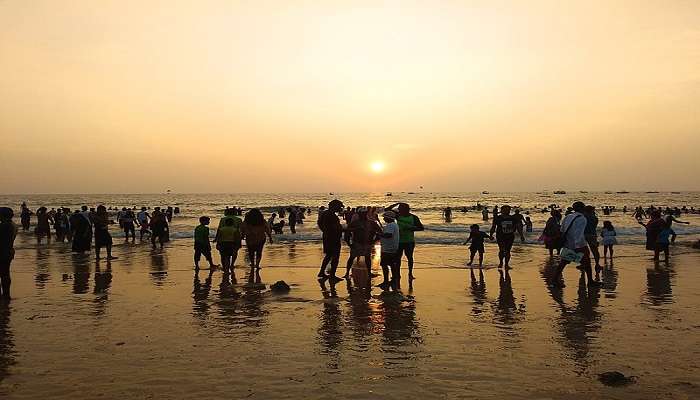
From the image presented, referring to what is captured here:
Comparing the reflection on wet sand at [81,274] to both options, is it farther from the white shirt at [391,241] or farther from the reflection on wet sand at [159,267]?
the white shirt at [391,241]

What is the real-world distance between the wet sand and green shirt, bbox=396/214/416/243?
1139 mm

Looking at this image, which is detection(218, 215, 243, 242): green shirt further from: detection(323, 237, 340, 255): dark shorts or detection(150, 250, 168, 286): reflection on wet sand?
detection(323, 237, 340, 255): dark shorts

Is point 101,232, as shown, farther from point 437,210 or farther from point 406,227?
point 437,210

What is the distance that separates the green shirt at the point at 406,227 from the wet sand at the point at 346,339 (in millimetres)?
1139

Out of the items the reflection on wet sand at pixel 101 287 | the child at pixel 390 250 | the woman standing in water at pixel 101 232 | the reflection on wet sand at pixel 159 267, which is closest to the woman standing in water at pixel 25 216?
the reflection on wet sand at pixel 159 267

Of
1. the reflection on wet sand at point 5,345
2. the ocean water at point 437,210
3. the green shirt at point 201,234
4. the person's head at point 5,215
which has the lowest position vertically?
the ocean water at point 437,210

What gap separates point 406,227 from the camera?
12.7 m

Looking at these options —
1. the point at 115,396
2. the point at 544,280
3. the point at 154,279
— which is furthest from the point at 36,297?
the point at 544,280

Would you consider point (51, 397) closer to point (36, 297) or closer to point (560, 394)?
point (560, 394)

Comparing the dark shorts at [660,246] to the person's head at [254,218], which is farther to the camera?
the dark shorts at [660,246]

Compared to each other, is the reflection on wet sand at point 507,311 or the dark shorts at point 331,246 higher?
the dark shorts at point 331,246

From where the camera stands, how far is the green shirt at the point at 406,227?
1265cm

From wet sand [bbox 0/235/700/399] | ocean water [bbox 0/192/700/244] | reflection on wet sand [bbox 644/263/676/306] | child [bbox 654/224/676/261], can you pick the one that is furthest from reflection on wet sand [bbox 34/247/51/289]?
child [bbox 654/224/676/261]

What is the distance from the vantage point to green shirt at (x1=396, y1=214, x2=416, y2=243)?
12648 mm
